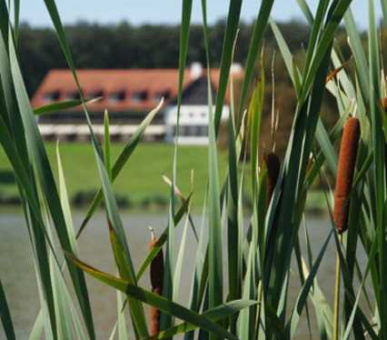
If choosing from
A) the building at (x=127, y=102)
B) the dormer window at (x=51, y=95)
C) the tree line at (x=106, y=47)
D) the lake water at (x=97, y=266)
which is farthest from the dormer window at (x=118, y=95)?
the lake water at (x=97, y=266)

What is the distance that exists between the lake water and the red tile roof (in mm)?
37696

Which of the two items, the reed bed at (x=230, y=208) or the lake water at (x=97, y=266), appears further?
the lake water at (x=97, y=266)

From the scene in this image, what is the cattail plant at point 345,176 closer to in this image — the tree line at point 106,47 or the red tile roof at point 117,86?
the red tile roof at point 117,86

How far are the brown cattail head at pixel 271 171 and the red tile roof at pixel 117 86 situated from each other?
61.6 m

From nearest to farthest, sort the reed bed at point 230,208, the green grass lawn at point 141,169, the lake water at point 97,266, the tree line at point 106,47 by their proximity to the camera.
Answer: the reed bed at point 230,208, the lake water at point 97,266, the green grass lawn at point 141,169, the tree line at point 106,47

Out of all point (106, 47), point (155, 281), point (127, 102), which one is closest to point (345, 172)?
point (155, 281)

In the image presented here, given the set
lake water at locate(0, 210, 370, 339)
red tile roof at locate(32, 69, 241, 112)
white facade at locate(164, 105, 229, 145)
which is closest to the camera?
lake water at locate(0, 210, 370, 339)

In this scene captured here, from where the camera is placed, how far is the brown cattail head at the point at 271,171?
4.19ft

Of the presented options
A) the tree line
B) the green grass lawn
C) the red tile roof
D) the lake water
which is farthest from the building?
the lake water

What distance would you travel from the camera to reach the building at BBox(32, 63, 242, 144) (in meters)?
62.3

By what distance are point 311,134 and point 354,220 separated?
0.64ft

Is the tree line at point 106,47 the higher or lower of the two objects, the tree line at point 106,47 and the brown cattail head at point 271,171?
the lower

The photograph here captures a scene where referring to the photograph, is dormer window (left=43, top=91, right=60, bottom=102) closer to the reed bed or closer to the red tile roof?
the red tile roof

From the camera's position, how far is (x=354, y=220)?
138 centimetres
